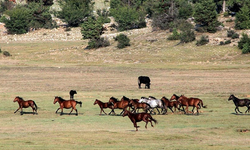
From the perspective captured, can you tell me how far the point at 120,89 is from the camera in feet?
116

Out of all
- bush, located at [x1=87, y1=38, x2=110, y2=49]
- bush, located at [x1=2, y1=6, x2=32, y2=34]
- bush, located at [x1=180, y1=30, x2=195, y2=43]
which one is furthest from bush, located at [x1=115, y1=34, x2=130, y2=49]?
bush, located at [x1=2, y1=6, x2=32, y2=34]

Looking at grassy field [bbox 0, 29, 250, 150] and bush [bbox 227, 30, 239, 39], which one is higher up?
bush [bbox 227, 30, 239, 39]

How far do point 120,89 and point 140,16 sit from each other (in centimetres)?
6143

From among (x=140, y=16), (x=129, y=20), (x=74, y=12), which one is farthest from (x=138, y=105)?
(x=74, y=12)

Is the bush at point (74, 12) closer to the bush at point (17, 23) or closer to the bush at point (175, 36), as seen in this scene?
the bush at point (17, 23)

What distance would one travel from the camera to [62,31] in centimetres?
9762

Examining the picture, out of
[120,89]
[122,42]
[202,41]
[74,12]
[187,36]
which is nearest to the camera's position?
[120,89]

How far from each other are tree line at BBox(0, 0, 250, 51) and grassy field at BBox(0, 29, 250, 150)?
304cm

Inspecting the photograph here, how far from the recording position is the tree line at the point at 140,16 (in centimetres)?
7356

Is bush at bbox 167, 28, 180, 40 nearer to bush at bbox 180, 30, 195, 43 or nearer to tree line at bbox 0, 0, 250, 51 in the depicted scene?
tree line at bbox 0, 0, 250, 51

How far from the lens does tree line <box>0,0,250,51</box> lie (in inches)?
2896

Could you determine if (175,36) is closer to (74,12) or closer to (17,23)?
(74,12)

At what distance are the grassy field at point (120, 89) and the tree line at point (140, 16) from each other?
9.99 feet

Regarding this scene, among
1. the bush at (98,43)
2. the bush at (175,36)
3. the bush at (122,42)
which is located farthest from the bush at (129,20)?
the bush at (175,36)
